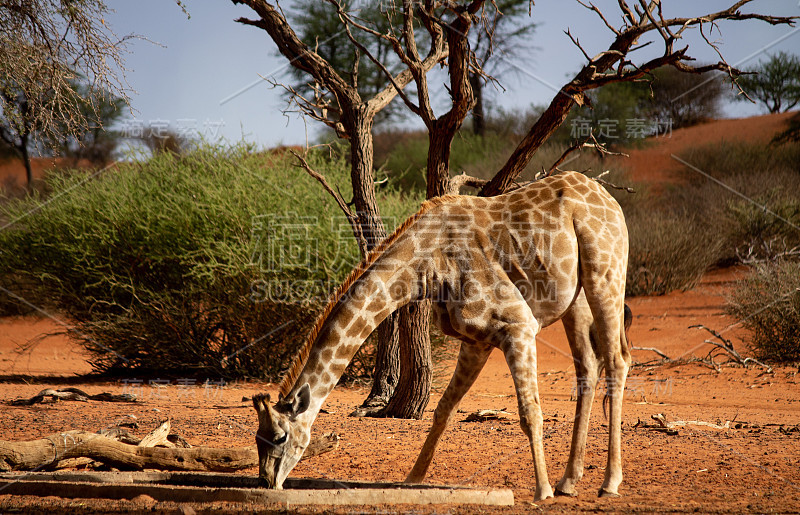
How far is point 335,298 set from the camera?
13.7 ft

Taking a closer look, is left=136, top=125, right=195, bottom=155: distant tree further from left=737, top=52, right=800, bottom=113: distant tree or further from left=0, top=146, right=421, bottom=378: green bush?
left=737, top=52, right=800, bottom=113: distant tree

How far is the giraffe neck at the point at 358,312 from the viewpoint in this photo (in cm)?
392

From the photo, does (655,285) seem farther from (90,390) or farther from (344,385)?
(90,390)

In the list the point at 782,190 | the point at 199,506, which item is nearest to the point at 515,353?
the point at 199,506

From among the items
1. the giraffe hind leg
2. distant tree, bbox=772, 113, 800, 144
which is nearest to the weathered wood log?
the giraffe hind leg

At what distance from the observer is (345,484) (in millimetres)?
4164

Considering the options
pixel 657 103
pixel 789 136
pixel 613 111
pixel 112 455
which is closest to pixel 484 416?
pixel 112 455

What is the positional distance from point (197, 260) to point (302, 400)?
6482 millimetres

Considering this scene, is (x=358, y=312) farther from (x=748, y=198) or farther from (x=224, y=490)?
(x=748, y=198)

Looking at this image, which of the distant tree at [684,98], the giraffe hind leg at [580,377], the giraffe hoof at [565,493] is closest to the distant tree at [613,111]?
the distant tree at [684,98]

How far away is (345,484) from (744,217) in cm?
1640

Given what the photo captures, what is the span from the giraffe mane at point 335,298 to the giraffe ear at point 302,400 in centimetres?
15

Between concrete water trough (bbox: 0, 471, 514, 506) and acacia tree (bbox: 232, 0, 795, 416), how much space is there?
2.96 m

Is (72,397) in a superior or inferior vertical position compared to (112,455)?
inferior
